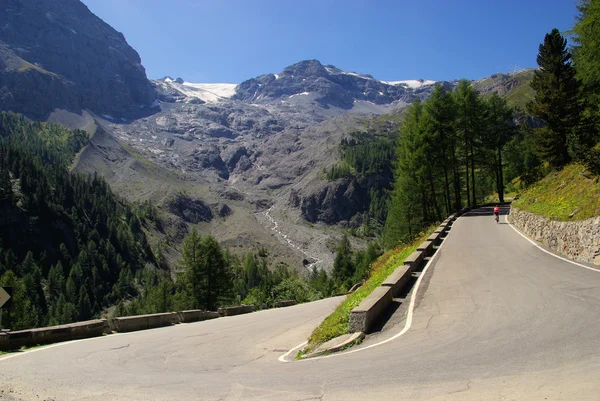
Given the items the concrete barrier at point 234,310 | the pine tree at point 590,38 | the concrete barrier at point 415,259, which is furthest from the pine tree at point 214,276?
the pine tree at point 590,38

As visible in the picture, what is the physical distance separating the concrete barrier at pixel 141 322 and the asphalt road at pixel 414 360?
2043 mm

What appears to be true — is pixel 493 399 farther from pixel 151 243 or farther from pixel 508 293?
pixel 151 243

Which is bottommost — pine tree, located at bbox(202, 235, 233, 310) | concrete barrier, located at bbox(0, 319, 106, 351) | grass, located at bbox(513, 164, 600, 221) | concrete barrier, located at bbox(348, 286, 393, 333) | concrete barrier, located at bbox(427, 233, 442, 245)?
pine tree, located at bbox(202, 235, 233, 310)

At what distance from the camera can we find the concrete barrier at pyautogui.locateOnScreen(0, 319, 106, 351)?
456 inches

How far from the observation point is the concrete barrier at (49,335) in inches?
456

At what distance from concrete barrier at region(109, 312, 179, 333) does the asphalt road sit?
80.4 inches

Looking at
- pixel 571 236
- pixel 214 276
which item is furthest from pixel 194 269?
pixel 571 236

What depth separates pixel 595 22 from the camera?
16.2 metres

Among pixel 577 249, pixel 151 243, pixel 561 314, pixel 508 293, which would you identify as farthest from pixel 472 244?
pixel 151 243

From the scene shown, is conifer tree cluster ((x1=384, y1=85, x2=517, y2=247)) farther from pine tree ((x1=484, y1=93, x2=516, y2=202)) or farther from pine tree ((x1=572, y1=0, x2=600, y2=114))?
pine tree ((x1=572, y1=0, x2=600, y2=114))

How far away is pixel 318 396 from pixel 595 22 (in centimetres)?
1840

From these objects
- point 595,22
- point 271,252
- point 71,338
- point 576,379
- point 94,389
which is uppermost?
point 595,22

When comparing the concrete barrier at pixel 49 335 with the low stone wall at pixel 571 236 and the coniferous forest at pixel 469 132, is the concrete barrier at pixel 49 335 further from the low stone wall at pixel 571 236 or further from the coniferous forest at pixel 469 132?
the coniferous forest at pixel 469 132

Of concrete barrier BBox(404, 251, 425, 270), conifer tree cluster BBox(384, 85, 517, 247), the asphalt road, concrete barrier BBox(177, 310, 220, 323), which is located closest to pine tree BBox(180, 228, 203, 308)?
conifer tree cluster BBox(384, 85, 517, 247)
